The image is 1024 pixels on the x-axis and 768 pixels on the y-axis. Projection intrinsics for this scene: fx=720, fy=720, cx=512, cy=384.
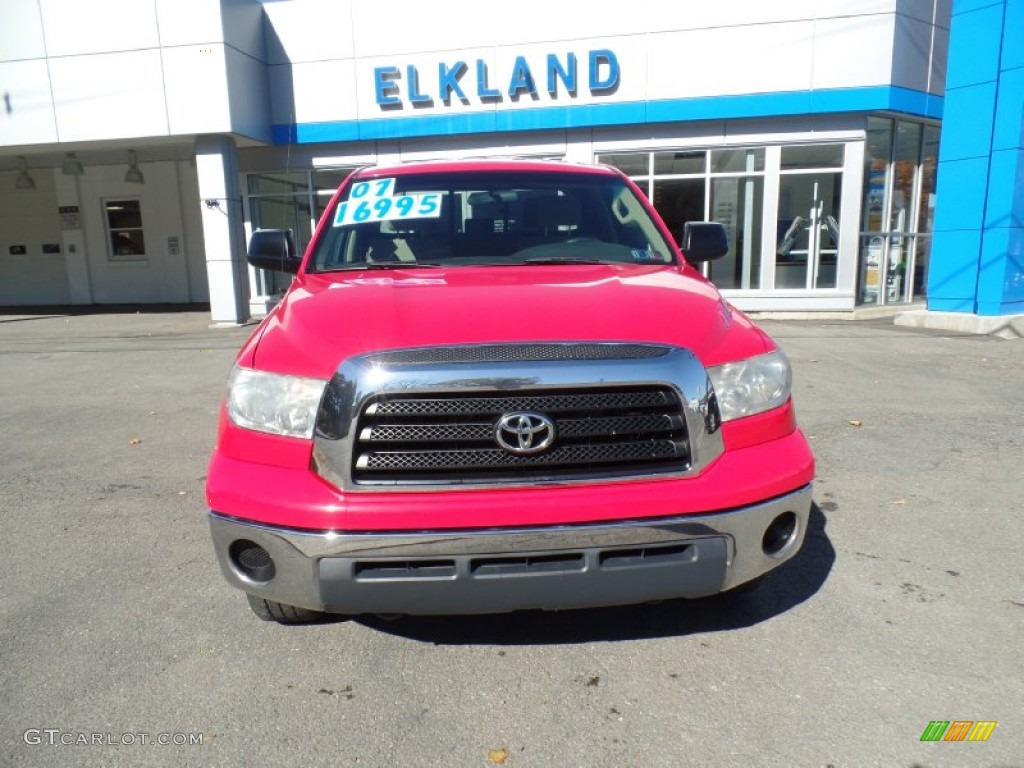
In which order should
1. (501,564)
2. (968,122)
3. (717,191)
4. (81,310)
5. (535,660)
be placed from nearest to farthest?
(501,564) → (535,660) → (968,122) → (717,191) → (81,310)

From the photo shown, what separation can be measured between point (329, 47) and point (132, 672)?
1391cm

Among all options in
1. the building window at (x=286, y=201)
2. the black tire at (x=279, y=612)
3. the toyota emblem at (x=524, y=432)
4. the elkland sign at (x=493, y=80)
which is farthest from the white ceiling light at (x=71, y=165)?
the toyota emblem at (x=524, y=432)

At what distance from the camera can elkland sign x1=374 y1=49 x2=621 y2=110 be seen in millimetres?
13312

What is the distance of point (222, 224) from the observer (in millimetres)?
13430

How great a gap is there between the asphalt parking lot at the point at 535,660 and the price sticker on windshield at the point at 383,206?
1844 mm

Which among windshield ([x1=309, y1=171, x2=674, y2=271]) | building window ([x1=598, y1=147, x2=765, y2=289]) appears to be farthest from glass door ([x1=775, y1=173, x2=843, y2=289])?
windshield ([x1=309, y1=171, x2=674, y2=271])

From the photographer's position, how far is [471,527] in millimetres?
2129

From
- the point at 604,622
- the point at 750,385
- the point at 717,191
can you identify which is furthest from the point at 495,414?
the point at 717,191

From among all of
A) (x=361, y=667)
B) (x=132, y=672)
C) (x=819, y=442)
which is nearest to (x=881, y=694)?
(x=361, y=667)

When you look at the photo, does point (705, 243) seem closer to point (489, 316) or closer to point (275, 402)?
point (489, 316)

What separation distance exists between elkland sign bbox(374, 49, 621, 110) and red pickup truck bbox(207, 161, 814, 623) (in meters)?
12.1

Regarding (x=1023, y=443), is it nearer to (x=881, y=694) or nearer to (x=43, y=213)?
(x=881, y=694)

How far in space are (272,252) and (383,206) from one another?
0.66 meters

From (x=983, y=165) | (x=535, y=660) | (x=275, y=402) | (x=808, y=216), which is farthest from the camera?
(x=808, y=216)
